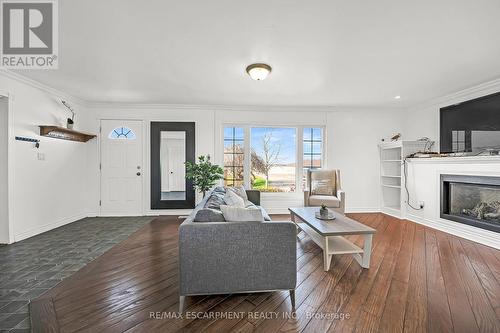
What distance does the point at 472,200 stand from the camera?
136 inches

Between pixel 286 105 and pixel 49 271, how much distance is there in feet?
15.0

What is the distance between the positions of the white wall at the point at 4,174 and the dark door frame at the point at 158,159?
6.89 ft

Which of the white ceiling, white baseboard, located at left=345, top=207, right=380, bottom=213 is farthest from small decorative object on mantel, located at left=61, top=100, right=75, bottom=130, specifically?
white baseboard, located at left=345, top=207, right=380, bottom=213

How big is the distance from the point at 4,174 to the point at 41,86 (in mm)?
1487

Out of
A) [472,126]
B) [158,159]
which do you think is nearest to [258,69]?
[158,159]

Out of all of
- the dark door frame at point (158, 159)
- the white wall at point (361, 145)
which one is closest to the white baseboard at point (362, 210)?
the white wall at point (361, 145)

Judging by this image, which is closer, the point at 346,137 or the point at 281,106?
the point at 281,106

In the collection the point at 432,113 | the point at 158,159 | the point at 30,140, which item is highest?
the point at 432,113

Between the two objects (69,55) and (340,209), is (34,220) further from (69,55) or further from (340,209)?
(340,209)

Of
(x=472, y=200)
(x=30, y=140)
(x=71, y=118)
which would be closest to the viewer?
(x=30, y=140)

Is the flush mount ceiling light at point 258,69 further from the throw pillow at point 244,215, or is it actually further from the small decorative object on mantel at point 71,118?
the small decorative object on mantel at point 71,118

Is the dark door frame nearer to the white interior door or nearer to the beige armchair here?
the white interior door

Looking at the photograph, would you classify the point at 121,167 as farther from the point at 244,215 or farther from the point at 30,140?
the point at 244,215

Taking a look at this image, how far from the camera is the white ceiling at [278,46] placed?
182 centimetres
